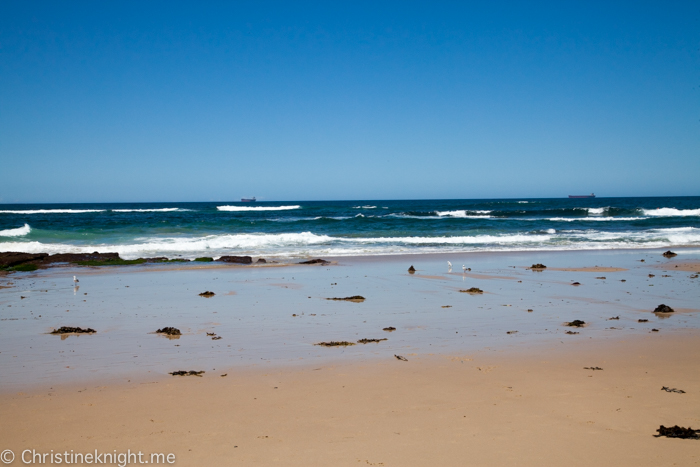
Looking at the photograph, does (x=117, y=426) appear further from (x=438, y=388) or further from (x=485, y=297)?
(x=485, y=297)

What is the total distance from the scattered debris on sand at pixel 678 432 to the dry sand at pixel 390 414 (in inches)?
2.9

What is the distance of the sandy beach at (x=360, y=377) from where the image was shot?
3521mm

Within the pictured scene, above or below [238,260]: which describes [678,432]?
above

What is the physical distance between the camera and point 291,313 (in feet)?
26.3

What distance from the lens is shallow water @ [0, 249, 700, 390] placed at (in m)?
5.67

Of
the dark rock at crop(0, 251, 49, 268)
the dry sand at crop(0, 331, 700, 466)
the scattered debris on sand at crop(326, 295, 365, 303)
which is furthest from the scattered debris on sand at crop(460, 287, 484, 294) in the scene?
the dark rock at crop(0, 251, 49, 268)

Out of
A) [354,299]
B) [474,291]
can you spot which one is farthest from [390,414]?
[474,291]

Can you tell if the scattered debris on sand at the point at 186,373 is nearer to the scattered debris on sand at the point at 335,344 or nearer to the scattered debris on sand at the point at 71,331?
the scattered debris on sand at the point at 335,344

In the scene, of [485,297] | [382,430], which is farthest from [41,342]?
[485,297]

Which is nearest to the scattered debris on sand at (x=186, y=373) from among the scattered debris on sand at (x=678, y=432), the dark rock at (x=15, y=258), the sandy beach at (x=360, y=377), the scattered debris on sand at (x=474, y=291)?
the sandy beach at (x=360, y=377)

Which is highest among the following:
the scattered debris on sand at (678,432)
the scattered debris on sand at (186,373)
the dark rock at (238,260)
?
the scattered debris on sand at (678,432)

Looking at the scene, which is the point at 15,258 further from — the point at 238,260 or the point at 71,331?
the point at 71,331

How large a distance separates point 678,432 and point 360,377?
8.81 feet

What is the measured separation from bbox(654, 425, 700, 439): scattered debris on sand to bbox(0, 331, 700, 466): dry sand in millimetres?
73
